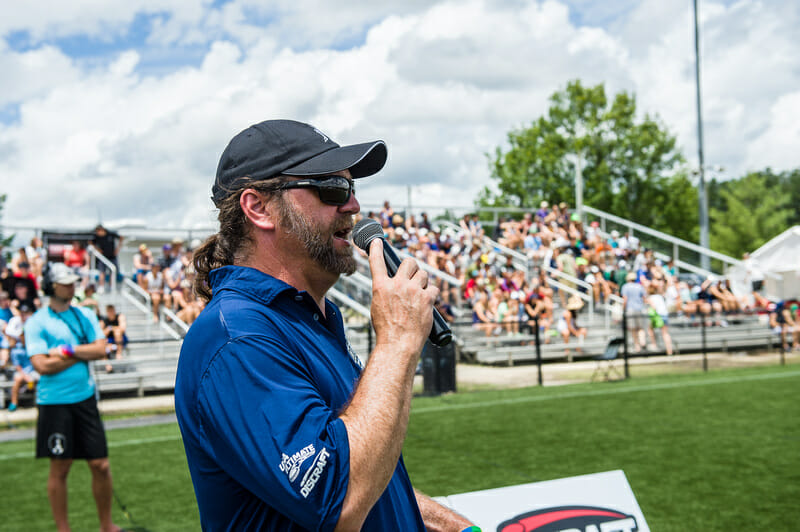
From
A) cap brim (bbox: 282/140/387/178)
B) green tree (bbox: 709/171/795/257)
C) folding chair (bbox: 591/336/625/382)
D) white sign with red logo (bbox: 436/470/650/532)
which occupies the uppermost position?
green tree (bbox: 709/171/795/257)

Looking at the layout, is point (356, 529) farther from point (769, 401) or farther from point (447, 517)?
point (769, 401)

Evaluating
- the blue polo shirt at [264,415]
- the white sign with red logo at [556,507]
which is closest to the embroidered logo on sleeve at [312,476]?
the blue polo shirt at [264,415]

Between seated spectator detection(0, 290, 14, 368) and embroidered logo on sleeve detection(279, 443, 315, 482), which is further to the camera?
seated spectator detection(0, 290, 14, 368)

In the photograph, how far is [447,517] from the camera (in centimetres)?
216

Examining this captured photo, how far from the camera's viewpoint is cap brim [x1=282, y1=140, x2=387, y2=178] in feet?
6.08

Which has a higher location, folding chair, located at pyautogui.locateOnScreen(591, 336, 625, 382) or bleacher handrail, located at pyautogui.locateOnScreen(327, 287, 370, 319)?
bleacher handrail, located at pyautogui.locateOnScreen(327, 287, 370, 319)

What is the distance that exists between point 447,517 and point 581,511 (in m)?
0.84

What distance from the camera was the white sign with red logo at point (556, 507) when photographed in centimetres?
269

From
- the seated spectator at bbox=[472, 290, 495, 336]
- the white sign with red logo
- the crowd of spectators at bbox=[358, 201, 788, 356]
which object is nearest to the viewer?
the white sign with red logo

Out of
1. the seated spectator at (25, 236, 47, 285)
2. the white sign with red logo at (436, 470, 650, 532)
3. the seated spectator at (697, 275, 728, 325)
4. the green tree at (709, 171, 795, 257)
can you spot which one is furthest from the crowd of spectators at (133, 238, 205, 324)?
the green tree at (709, 171, 795, 257)

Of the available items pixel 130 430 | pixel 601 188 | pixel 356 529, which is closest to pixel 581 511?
pixel 356 529

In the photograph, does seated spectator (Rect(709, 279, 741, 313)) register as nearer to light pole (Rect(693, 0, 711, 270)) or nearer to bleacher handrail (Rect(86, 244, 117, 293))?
light pole (Rect(693, 0, 711, 270))

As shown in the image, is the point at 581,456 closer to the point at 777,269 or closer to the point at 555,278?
the point at 555,278

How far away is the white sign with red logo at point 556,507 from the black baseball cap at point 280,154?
4.45ft
